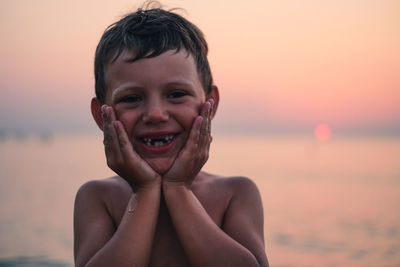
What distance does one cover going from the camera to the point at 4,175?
21578 mm

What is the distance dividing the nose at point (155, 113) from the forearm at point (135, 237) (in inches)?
16.0

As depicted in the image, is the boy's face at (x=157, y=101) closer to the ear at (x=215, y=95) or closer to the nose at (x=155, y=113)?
the nose at (x=155, y=113)

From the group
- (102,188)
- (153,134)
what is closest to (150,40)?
(153,134)

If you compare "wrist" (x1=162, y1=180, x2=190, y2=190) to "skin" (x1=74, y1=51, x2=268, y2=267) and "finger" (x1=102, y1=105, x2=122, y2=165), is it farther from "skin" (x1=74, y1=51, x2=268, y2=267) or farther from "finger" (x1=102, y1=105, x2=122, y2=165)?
"finger" (x1=102, y1=105, x2=122, y2=165)

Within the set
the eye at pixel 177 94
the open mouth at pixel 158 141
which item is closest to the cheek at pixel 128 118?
the open mouth at pixel 158 141

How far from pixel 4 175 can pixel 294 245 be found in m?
16.7

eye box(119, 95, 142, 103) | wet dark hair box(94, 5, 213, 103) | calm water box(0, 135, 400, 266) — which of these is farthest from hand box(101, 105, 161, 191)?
calm water box(0, 135, 400, 266)

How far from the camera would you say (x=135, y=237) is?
8.49ft

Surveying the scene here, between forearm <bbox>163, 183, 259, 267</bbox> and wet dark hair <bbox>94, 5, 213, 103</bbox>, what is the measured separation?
83 cm

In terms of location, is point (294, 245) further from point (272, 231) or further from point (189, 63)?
point (189, 63)

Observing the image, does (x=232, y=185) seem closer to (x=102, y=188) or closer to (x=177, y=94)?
(x=177, y=94)

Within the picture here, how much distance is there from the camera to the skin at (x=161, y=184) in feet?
8.50

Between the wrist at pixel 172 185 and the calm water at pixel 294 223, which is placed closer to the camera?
the wrist at pixel 172 185

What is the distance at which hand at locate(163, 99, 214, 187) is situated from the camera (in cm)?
275
